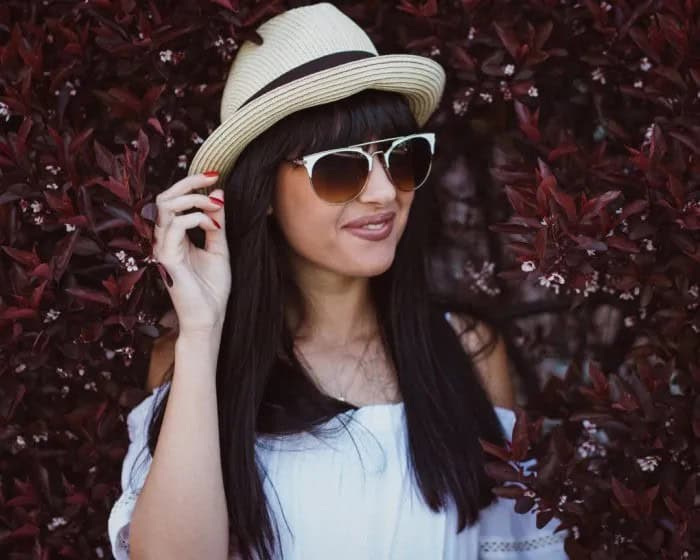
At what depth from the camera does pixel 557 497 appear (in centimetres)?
227

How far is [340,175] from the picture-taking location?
91.0 inches

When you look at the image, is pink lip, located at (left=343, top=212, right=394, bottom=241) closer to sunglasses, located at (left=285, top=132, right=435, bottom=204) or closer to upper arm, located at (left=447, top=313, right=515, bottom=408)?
sunglasses, located at (left=285, top=132, right=435, bottom=204)

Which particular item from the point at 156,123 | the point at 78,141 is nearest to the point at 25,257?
the point at 78,141

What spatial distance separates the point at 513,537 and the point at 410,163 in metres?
1.12

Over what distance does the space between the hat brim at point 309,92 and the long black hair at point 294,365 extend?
2.4 inches

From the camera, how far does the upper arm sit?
9.37 ft

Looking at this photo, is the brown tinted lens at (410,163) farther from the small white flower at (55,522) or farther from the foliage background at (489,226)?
the small white flower at (55,522)

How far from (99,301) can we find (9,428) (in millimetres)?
439

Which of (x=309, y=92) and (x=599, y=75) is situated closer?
(x=309, y=92)

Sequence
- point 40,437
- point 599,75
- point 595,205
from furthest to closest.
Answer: point 599,75 → point 40,437 → point 595,205

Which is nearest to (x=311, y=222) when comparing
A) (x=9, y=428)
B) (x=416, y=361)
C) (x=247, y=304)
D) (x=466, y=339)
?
(x=247, y=304)

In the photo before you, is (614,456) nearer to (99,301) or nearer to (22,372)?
(99,301)

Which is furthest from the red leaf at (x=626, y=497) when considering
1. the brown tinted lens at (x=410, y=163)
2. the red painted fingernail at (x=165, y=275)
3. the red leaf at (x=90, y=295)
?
the red leaf at (x=90, y=295)

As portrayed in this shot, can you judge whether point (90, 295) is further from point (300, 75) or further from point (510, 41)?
point (510, 41)
